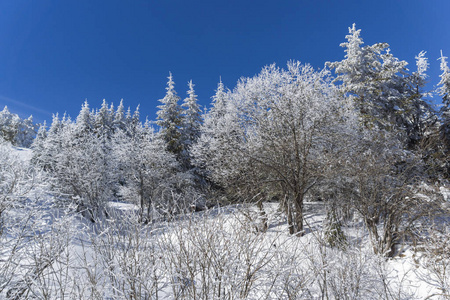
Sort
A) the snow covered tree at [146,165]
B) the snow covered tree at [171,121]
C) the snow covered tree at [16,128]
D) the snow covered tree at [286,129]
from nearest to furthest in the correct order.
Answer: the snow covered tree at [286,129]
the snow covered tree at [146,165]
the snow covered tree at [171,121]
the snow covered tree at [16,128]

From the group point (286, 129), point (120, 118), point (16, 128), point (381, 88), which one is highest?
point (16, 128)

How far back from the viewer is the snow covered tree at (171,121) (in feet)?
74.9

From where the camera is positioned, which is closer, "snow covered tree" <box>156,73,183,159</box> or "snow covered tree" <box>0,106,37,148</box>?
"snow covered tree" <box>156,73,183,159</box>

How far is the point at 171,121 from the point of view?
23.8 metres

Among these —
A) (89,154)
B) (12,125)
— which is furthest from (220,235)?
(12,125)

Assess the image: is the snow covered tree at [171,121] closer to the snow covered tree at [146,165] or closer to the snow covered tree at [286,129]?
the snow covered tree at [146,165]

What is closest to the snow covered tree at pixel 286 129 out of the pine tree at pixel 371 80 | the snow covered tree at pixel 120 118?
the pine tree at pixel 371 80

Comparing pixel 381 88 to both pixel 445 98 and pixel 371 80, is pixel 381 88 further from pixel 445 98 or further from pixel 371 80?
pixel 445 98

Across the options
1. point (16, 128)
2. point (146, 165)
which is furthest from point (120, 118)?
point (16, 128)

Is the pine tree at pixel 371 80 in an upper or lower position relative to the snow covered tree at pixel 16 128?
lower

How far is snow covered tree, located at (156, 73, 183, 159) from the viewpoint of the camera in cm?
2284

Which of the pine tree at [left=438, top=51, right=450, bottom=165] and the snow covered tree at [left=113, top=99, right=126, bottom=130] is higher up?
the snow covered tree at [left=113, top=99, right=126, bottom=130]

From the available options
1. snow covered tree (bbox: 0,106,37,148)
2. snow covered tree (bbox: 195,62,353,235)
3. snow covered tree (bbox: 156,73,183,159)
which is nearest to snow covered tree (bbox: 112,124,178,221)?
snow covered tree (bbox: 156,73,183,159)

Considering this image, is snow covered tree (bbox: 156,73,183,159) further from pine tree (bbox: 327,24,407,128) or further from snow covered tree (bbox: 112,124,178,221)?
pine tree (bbox: 327,24,407,128)
